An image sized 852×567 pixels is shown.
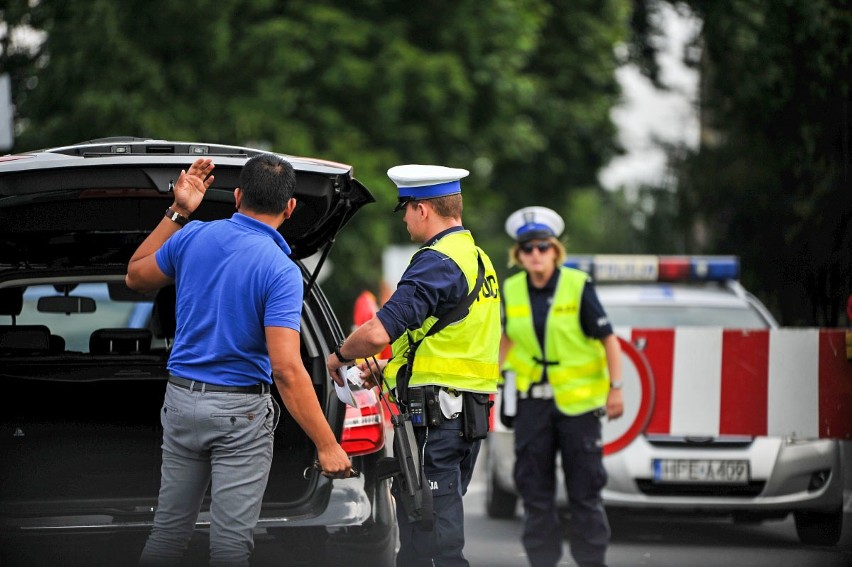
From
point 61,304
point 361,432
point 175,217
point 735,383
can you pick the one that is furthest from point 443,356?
point 735,383

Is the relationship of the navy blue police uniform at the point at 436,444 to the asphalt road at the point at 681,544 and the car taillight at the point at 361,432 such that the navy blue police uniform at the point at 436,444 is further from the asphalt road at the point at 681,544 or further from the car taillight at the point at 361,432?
the asphalt road at the point at 681,544

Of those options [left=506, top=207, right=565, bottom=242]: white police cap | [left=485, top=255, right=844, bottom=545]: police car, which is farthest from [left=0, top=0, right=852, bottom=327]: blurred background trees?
[left=506, top=207, right=565, bottom=242]: white police cap

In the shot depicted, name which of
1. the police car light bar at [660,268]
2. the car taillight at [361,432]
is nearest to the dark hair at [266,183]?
the car taillight at [361,432]

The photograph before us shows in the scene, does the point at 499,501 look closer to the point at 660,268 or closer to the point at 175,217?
the point at 660,268

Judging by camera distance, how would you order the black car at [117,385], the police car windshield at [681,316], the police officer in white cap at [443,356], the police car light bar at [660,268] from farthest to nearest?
the police car light bar at [660,268] → the police car windshield at [681,316] → the police officer in white cap at [443,356] → the black car at [117,385]

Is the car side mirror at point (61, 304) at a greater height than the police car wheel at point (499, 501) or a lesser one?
greater

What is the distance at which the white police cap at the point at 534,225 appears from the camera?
771cm

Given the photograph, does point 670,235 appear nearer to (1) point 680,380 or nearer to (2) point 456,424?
(1) point 680,380

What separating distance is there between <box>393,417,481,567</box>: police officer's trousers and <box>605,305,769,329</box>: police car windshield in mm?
4485

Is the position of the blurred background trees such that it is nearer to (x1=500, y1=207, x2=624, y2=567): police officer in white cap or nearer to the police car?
the police car

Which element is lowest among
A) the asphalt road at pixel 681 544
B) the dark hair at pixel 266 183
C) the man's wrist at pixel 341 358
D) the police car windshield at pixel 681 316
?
the asphalt road at pixel 681 544

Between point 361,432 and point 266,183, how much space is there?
1147mm

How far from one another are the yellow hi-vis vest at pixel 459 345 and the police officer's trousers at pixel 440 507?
17 cm

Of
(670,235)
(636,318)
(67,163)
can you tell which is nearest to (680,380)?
(636,318)
